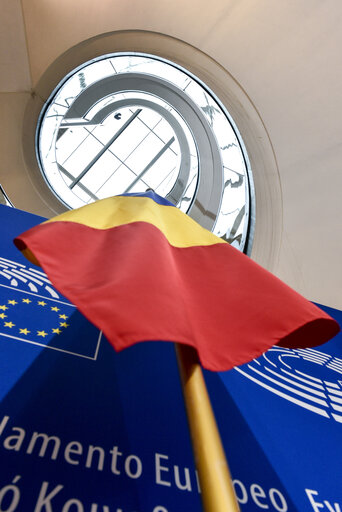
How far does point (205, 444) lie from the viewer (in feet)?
3.26

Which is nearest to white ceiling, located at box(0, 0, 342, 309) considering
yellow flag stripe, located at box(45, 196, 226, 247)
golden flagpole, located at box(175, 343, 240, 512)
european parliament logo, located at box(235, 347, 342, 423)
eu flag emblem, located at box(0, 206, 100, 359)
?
european parliament logo, located at box(235, 347, 342, 423)

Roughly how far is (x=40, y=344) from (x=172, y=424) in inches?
26.5

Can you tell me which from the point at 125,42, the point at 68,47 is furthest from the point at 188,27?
the point at 68,47

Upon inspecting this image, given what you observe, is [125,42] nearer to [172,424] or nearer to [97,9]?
[97,9]

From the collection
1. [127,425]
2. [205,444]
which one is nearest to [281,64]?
[127,425]

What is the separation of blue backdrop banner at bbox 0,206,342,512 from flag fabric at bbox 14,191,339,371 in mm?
488

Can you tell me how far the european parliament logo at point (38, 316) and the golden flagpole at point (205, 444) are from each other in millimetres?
813

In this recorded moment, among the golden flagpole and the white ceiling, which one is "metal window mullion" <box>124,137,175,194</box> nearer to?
the white ceiling

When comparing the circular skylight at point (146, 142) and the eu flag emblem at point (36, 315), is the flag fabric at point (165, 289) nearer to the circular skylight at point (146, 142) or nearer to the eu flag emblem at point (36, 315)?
the eu flag emblem at point (36, 315)

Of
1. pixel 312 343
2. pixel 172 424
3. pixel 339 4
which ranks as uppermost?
pixel 339 4

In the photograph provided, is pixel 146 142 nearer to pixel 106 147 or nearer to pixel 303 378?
pixel 106 147

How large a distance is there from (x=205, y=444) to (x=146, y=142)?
34.1 ft

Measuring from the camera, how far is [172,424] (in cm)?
157

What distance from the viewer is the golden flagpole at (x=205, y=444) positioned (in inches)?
35.5
